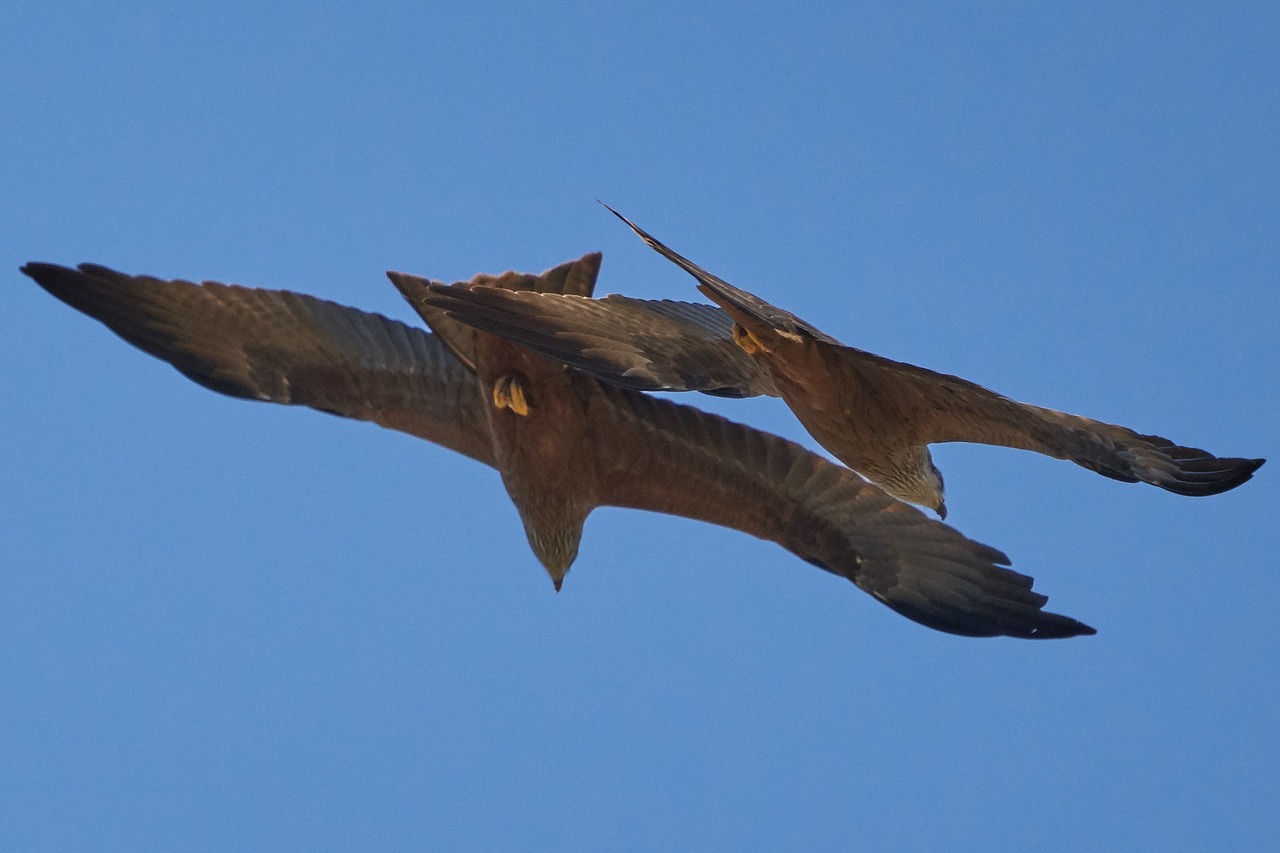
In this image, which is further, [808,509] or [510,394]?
[808,509]

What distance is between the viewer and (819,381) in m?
8.14

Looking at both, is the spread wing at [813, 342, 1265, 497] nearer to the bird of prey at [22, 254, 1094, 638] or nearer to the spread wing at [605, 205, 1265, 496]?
the spread wing at [605, 205, 1265, 496]

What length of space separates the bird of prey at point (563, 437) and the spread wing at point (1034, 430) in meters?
0.92

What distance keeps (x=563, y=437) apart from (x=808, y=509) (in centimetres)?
123

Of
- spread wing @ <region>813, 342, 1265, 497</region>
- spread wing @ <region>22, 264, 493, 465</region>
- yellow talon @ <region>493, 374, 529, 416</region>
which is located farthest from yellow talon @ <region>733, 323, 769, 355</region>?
spread wing @ <region>22, 264, 493, 465</region>

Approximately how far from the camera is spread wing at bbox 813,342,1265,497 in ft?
24.3

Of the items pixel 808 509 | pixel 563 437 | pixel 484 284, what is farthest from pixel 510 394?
pixel 808 509

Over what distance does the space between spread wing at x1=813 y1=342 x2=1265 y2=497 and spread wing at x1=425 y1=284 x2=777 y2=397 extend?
47 cm

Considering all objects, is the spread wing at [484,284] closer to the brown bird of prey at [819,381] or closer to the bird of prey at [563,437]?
the bird of prey at [563,437]

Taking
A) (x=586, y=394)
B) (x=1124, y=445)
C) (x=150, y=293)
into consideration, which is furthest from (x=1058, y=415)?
(x=150, y=293)

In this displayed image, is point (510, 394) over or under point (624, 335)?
under

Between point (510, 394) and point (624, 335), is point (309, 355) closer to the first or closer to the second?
point (510, 394)

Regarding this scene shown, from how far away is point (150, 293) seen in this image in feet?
28.5

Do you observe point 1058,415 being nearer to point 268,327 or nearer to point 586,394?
point 586,394
